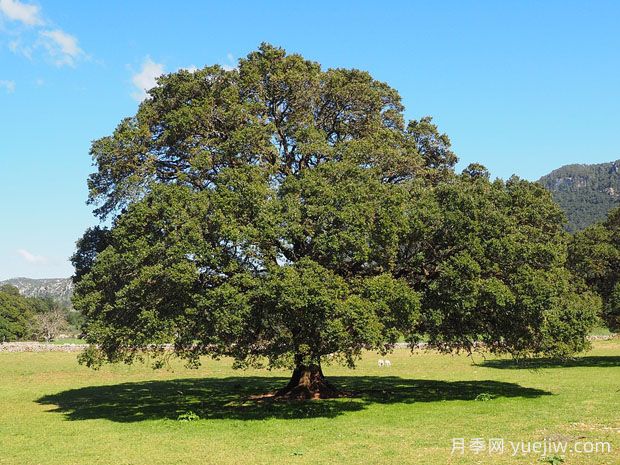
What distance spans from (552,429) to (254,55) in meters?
21.4

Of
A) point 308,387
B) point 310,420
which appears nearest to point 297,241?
point 310,420

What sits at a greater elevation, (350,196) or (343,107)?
(343,107)

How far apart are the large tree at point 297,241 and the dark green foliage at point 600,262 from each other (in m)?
19.0

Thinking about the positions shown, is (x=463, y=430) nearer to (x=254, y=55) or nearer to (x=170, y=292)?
(x=170, y=292)

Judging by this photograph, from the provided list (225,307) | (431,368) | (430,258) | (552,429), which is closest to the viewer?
(552,429)

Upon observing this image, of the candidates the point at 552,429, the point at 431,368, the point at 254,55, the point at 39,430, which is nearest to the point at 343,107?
the point at 254,55

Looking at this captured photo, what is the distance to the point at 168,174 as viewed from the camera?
27.3 metres

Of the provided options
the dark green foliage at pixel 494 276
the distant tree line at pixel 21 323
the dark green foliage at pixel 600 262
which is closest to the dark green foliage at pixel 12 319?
the distant tree line at pixel 21 323

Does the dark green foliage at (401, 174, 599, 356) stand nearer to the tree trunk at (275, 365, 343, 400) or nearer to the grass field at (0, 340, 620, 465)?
the grass field at (0, 340, 620, 465)

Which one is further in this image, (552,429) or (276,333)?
(276,333)

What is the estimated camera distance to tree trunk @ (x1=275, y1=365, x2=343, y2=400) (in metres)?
27.9

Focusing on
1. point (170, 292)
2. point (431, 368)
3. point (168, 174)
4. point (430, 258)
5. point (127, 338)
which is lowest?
point (431, 368)

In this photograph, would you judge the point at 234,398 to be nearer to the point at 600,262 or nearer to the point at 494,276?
the point at 494,276

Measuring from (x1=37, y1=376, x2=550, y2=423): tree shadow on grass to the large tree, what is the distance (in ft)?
8.76
